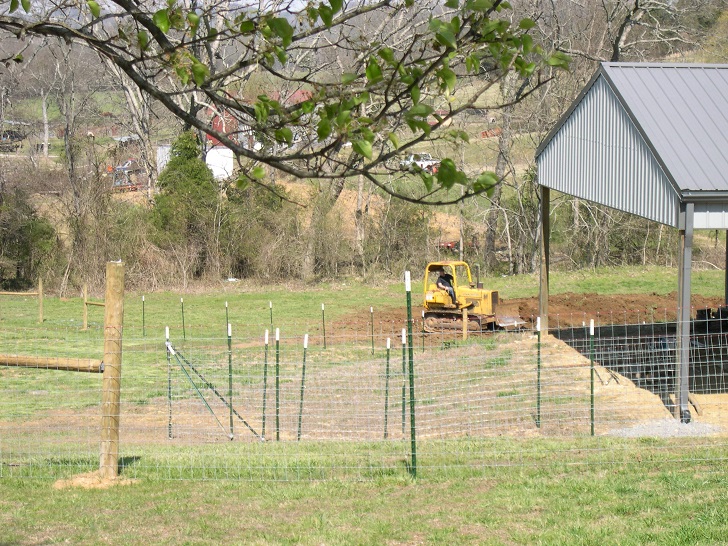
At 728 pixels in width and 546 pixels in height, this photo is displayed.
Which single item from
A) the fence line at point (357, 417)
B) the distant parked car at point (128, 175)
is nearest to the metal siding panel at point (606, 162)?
the fence line at point (357, 417)

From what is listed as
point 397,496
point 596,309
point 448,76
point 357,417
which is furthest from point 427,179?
point 596,309

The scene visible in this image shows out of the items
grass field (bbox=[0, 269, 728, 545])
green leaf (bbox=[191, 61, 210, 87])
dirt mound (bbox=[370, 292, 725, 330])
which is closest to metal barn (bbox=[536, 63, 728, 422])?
grass field (bbox=[0, 269, 728, 545])

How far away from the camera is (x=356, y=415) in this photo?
463 inches

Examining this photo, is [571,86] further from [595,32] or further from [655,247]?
[655,247]

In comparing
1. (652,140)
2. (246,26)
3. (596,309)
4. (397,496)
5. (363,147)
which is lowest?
(397,496)

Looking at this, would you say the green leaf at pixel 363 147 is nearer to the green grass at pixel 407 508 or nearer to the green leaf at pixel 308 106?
the green leaf at pixel 308 106

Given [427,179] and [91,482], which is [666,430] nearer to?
[91,482]

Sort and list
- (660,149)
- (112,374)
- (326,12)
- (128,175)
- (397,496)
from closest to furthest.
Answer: (326,12), (397,496), (112,374), (660,149), (128,175)

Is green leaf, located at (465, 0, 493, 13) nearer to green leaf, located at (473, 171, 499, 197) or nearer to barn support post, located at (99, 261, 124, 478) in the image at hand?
green leaf, located at (473, 171, 499, 197)

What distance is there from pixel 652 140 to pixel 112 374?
8.26 meters

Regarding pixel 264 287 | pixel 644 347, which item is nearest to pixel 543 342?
pixel 644 347

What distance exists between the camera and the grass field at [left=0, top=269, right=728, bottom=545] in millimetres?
6492

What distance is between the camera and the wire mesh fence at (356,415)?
8.97m

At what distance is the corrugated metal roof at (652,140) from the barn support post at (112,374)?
7.31 meters
